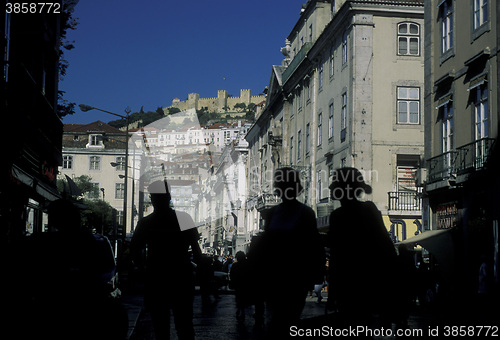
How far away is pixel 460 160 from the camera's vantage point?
76.0 ft

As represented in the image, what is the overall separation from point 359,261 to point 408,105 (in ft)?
103

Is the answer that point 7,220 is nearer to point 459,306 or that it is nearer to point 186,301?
point 186,301

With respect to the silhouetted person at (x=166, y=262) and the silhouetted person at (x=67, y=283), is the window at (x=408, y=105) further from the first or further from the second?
the silhouetted person at (x=67, y=283)

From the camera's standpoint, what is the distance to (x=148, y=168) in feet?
308

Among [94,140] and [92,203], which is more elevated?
[94,140]

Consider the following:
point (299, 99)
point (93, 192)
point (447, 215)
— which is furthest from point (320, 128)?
point (93, 192)

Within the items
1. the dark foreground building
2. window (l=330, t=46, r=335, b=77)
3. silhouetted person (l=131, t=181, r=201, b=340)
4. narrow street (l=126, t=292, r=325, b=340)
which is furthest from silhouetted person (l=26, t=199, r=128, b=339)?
window (l=330, t=46, r=335, b=77)

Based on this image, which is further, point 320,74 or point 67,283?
point 320,74

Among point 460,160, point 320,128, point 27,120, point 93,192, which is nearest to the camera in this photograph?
point 27,120

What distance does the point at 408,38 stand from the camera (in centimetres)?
3656

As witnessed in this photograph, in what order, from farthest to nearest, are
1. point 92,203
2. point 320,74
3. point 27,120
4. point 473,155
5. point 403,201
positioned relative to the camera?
point 92,203 < point 320,74 < point 403,201 < point 473,155 < point 27,120

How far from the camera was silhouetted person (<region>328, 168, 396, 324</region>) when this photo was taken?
5555mm

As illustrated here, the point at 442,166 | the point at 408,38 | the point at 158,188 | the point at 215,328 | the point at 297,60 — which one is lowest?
the point at 215,328

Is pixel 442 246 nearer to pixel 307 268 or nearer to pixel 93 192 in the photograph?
pixel 307 268
